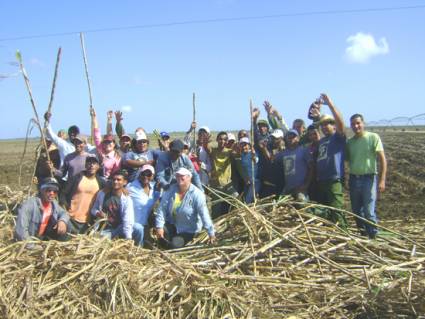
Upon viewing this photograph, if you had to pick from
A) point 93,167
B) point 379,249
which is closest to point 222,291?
point 379,249

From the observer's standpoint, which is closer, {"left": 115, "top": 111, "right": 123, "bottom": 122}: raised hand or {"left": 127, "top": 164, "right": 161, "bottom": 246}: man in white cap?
{"left": 127, "top": 164, "right": 161, "bottom": 246}: man in white cap

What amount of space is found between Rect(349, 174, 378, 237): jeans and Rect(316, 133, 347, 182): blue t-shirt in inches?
10.2

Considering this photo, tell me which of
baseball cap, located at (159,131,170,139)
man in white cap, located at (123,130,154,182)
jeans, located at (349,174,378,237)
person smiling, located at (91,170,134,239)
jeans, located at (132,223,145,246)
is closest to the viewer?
person smiling, located at (91,170,134,239)

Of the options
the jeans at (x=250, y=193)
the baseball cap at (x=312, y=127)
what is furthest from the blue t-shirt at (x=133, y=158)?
the baseball cap at (x=312, y=127)

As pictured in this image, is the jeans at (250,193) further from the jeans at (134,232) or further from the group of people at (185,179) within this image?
the jeans at (134,232)

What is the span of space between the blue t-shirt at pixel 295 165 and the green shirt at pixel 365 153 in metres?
0.62

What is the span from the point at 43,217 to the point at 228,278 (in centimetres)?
247

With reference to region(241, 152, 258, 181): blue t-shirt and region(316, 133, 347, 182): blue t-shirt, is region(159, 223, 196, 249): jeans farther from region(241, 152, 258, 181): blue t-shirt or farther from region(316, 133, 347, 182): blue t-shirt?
region(316, 133, 347, 182): blue t-shirt

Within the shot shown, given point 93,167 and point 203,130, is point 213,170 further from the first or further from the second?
point 93,167

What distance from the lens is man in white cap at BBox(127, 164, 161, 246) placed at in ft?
21.1

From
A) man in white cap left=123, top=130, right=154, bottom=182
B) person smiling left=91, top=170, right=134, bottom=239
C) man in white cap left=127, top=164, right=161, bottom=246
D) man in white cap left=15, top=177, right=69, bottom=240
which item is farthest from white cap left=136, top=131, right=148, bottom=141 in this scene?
man in white cap left=15, top=177, right=69, bottom=240

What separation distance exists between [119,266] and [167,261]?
1.74 feet

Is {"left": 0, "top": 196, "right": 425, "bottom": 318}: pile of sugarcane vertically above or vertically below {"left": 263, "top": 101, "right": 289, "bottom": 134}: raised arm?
below

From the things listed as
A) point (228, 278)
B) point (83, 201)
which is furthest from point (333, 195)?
point (83, 201)
